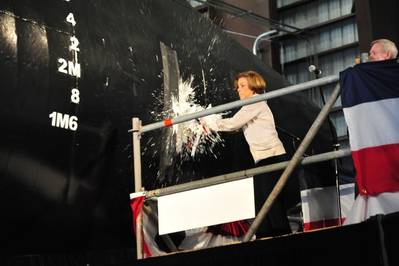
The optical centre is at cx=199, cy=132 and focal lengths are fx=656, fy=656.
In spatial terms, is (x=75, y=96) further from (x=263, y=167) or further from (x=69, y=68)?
(x=263, y=167)

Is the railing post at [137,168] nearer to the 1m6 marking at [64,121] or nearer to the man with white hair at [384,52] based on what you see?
the 1m6 marking at [64,121]

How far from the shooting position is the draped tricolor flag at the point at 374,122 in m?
2.94

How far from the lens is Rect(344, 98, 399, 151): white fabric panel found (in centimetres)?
Result: 297

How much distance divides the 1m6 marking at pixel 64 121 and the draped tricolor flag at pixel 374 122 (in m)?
1.42

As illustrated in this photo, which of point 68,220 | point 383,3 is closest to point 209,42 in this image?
point 68,220

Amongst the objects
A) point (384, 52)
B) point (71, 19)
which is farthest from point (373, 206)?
point (71, 19)

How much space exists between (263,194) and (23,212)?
1.35 m

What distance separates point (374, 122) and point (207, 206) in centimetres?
100

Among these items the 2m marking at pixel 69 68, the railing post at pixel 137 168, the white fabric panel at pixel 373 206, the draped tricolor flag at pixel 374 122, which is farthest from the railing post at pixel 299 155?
the 2m marking at pixel 69 68

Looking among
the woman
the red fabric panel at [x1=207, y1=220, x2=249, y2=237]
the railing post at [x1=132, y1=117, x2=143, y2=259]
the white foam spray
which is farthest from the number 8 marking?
the red fabric panel at [x1=207, y1=220, x2=249, y2=237]

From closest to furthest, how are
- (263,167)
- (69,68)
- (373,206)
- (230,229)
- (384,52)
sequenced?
(373,206) → (384,52) → (263,167) → (69,68) → (230,229)

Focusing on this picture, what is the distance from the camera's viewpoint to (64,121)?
3.46 meters

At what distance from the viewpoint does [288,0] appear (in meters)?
19.9

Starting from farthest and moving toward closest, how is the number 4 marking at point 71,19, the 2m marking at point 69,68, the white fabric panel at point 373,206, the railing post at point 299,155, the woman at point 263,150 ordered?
the woman at point 263,150 < the number 4 marking at point 71,19 < the 2m marking at point 69,68 < the railing post at point 299,155 < the white fabric panel at point 373,206
